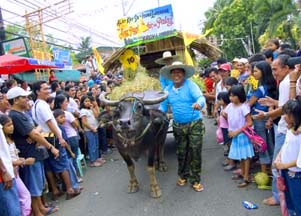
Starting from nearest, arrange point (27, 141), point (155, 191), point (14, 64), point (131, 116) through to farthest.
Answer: point (27, 141), point (131, 116), point (155, 191), point (14, 64)

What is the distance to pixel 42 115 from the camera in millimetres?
5250

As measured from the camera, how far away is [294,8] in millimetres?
24359

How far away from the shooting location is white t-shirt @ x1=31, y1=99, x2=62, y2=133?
525 cm

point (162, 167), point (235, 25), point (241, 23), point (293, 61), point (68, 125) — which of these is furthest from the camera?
point (235, 25)

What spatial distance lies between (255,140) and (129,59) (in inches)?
187

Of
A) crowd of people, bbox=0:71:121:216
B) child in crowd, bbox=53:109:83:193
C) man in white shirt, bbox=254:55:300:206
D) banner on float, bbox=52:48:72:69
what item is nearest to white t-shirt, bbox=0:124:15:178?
crowd of people, bbox=0:71:121:216

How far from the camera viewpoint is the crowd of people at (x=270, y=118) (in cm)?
339

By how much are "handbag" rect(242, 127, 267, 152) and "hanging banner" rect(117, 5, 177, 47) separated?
3.95 m

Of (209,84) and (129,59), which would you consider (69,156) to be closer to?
(129,59)

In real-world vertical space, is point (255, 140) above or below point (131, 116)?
below

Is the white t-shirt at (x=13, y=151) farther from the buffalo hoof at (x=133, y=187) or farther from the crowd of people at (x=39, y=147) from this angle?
the buffalo hoof at (x=133, y=187)

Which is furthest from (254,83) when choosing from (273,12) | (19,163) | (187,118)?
(273,12)

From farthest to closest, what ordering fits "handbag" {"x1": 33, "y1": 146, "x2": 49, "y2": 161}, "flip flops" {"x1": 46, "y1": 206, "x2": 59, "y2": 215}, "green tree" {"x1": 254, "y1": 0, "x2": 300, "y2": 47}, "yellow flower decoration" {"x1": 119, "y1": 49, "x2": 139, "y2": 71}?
"green tree" {"x1": 254, "y1": 0, "x2": 300, "y2": 47}, "yellow flower decoration" {"x1": 119, "y1": 49, "x2": 139, "y2": 71}, "flip flops" {"x1": 46, "y1": 206, "x2": 59, "y2": 215}, "handbag" {"x1": 33, "y1": 146, "x2": 49, "y2": 161}

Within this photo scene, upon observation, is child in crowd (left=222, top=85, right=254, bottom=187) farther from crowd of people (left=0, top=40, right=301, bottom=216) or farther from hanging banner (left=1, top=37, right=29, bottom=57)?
hanging banner (left=1, top=37, right=29, bottom=57)
